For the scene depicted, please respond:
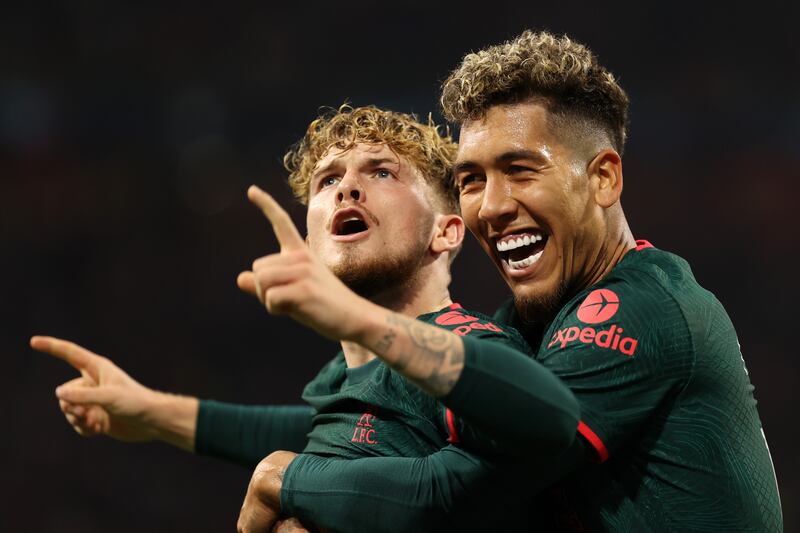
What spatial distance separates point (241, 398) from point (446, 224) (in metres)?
4.09

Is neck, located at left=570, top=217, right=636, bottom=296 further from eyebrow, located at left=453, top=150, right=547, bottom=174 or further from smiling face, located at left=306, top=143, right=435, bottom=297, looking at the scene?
smiling face, located at left=306, top=143, right=435, bottom=297

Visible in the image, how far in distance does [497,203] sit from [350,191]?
636 mm

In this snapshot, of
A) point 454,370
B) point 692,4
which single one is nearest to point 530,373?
point 454,370

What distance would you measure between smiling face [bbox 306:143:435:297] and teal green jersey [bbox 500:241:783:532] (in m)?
0.72

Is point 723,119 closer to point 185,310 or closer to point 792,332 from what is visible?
point 792,332

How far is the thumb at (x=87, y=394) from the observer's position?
3027 millimetres

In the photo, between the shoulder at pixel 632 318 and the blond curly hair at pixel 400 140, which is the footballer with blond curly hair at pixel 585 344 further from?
the blond curly hair at pixel 400 140

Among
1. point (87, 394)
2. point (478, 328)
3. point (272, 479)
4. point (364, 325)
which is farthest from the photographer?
point (87, 394)

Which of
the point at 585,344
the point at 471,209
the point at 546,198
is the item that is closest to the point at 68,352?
the point at 471,209

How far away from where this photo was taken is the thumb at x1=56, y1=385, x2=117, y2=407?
9.93 feet

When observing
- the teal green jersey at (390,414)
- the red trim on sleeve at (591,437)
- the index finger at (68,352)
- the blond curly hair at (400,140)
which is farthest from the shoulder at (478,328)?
the index finger at (68,352)

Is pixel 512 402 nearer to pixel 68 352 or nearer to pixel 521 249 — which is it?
pixel 521 249

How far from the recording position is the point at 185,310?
21.9 feet

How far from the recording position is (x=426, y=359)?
1646mm
